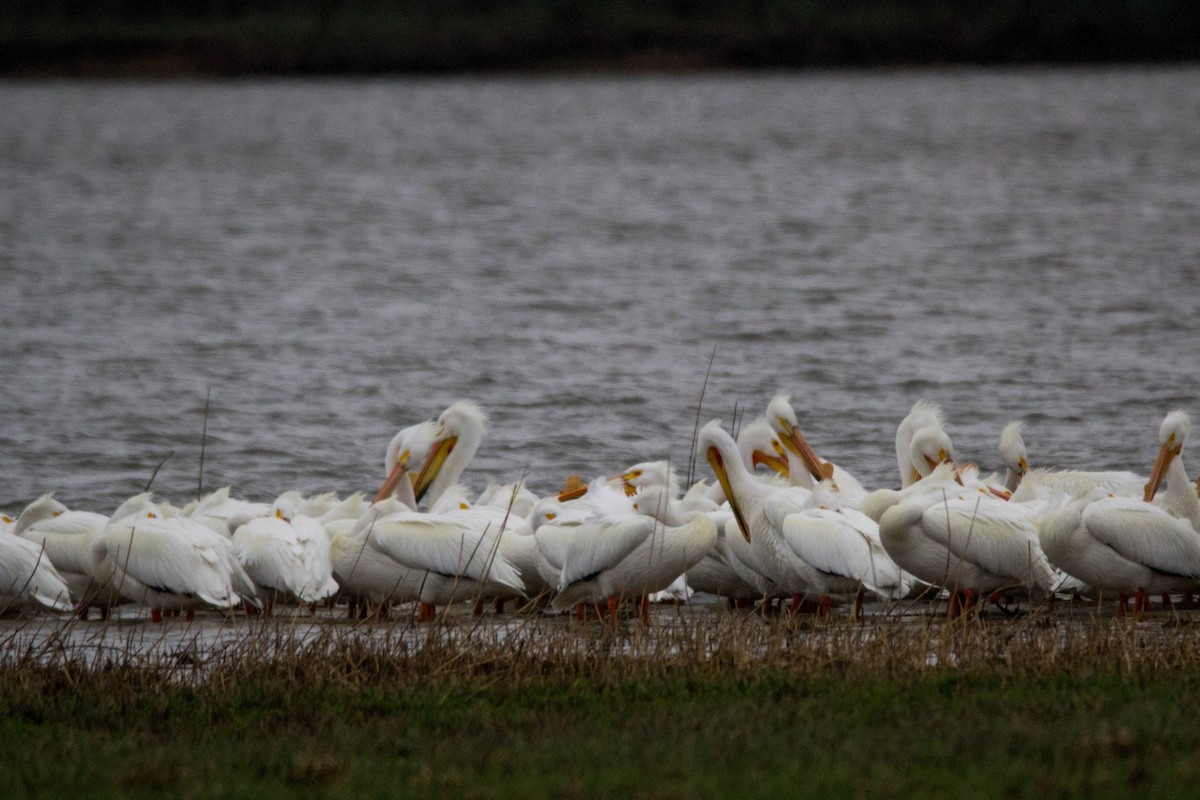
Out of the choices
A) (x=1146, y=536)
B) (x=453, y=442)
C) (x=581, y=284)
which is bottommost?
(x=581, y=284)

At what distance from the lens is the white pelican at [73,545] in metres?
7.95

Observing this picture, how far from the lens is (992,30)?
59.8 m

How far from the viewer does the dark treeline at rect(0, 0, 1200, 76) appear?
59.4 m

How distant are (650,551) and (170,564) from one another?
1.98m

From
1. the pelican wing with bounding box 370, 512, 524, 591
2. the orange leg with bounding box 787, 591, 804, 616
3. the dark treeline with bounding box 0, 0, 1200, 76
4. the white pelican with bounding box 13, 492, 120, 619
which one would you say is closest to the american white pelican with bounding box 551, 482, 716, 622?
the pelican wing with bounding box 370, 512, 524, 591

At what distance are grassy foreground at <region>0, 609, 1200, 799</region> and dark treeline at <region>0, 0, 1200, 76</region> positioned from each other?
5353cm

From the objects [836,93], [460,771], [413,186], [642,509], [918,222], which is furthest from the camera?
[836,93]

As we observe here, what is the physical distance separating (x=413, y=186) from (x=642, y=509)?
3097 centimetres

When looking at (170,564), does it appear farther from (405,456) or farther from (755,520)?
(755,520)

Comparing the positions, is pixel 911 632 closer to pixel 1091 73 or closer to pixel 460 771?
pixel 460 771

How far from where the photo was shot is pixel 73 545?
805 cm

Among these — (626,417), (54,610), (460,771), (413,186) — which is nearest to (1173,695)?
(460,771)

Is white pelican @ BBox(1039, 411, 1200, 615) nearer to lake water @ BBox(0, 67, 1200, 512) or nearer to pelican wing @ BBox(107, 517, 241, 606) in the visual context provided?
pelican wing @ BBox(107, 517, 241, 606)

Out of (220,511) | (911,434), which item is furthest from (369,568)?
(911,434)
